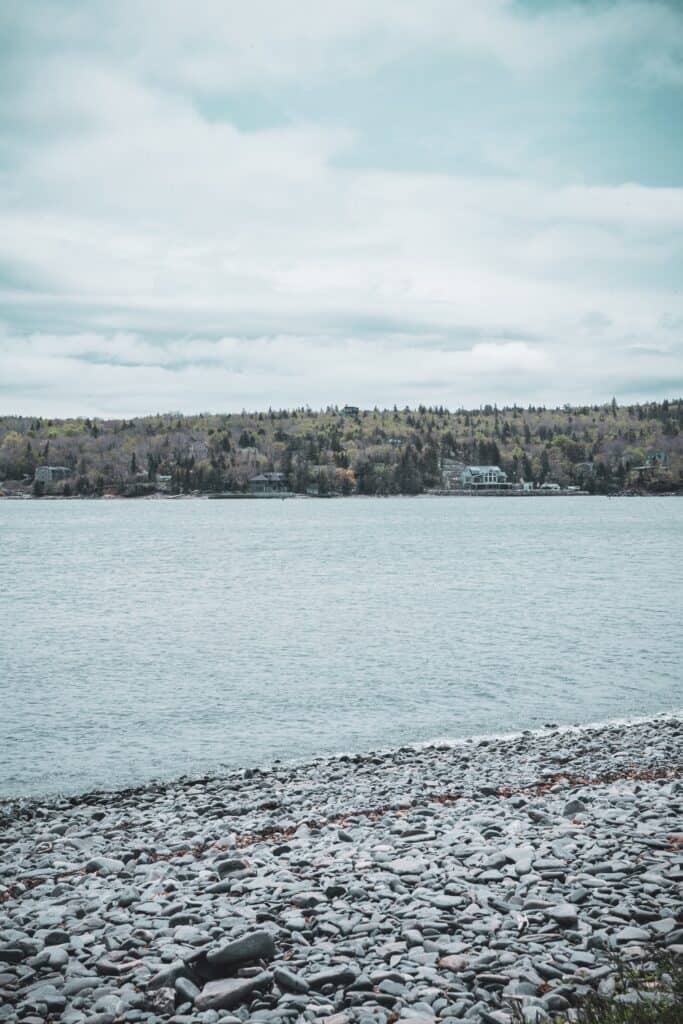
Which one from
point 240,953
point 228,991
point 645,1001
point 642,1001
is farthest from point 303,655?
point 645,1001

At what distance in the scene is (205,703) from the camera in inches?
907

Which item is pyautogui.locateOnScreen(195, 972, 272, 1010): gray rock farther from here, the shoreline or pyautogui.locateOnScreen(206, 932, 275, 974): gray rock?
the shoreline

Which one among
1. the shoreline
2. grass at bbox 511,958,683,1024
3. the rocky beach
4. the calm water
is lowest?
the calm water

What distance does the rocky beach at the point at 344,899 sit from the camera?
22.6ft

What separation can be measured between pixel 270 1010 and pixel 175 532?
11242 centimetres

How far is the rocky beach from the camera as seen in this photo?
6.88m

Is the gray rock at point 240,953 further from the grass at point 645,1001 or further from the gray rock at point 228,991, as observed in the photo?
the grass at point 645,1001

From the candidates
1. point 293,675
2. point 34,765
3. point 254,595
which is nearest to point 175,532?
point 254,595

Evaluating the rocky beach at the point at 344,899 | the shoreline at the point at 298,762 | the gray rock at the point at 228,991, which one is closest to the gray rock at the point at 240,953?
the rocky beach at the point at 344,899

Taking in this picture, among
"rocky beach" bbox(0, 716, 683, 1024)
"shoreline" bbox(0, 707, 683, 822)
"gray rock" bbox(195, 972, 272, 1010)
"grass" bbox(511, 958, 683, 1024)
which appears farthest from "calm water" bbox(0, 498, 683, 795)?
"grass" bbox(511, 958, 683, 1024)

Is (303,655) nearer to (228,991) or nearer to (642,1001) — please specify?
(228,991)

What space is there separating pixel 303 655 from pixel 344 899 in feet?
70.5

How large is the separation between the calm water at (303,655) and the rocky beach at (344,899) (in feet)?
15.4

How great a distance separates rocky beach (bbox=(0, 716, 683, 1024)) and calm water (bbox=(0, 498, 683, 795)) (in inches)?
185
